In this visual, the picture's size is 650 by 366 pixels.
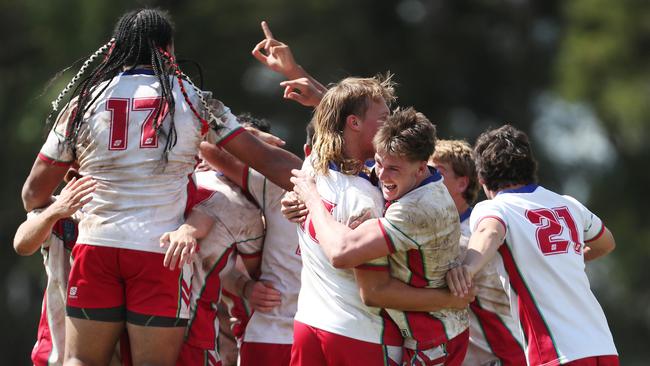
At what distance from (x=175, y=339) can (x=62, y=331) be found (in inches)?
29.1

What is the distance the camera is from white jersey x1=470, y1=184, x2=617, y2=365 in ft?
19.8

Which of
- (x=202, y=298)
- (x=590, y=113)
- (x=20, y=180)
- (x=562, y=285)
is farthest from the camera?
(x=590, y=113)

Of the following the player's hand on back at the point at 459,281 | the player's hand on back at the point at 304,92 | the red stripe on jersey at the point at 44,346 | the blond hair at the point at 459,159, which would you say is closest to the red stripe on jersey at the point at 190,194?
the player's hand on back at the point at 304,92

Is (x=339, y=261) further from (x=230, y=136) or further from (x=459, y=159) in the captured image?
(x=459, y=159)

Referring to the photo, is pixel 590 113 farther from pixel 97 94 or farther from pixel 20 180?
pixel 97 94

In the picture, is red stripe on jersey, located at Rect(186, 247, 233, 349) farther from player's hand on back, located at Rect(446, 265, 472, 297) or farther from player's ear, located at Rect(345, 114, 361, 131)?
player's hand on back, located at Rect(446, 265, 472, 297)

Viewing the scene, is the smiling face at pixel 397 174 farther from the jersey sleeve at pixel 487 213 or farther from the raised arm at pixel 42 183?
the raised arm at pixel 42 183

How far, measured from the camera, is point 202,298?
6559mm

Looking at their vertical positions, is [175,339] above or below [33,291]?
above

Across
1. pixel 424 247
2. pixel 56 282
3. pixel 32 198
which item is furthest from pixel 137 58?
pixel 424 247

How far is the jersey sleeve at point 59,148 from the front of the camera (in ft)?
20.2

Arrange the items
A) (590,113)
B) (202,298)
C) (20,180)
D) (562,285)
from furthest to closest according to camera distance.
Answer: (590,113)
(20,180)
(202,298)
(562,285)

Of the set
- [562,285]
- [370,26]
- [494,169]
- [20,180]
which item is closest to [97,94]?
[494,169]

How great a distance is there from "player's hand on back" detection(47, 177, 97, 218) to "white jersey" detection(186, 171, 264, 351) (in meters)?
0.73
